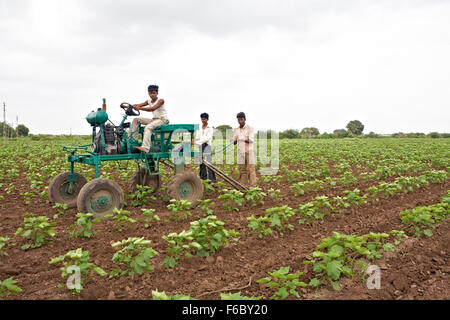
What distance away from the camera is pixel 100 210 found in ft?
19.4

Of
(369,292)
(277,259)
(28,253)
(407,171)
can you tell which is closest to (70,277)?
(28,253)

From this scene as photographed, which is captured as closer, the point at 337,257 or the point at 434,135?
the point at 337,257

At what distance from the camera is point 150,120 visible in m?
6.98

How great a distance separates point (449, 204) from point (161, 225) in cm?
544

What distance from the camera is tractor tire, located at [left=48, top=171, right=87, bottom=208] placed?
6.79 m

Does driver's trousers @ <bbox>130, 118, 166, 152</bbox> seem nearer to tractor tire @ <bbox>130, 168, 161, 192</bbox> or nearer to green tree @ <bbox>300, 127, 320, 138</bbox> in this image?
tractor tire @ <bbox>130, 168, 161, 192</bbox>

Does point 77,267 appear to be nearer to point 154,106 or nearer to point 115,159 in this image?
point 115,159

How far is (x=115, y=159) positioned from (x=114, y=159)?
51mm

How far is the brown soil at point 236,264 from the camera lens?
11.6 feet

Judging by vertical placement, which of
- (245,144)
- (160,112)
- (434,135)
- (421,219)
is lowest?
(421,219)

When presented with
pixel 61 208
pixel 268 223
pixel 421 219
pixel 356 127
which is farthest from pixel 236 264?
pixel 356 127
